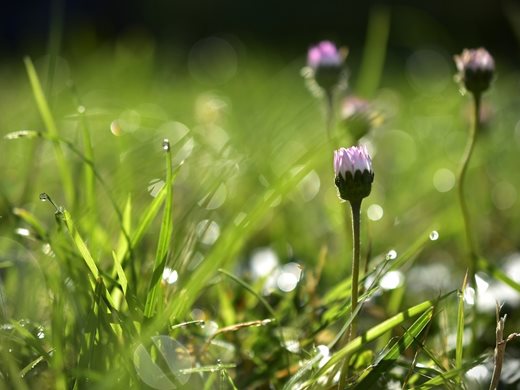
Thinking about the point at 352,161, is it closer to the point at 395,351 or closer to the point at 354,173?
the point at 354,173

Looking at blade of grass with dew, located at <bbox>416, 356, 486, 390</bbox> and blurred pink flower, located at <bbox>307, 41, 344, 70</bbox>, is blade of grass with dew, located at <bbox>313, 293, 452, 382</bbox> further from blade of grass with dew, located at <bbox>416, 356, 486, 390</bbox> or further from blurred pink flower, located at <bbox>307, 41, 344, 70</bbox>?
blurred pink flower, located at <bbox>307, 41, 344, 70</bbox>

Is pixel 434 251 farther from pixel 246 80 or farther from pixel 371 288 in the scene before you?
pixel 246 80

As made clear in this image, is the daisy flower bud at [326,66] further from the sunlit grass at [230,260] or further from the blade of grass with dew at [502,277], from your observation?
the blade of grass with dew at [502,277]

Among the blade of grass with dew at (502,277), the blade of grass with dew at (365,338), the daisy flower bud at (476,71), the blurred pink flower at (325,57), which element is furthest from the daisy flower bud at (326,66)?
the blade of grass with dew at (365,338)

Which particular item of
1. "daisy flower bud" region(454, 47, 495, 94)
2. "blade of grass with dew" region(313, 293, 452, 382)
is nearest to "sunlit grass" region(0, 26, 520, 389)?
"blade of grass with dew" region(313, 293, 452, 382)

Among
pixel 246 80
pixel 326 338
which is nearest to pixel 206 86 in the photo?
pixel 246 80

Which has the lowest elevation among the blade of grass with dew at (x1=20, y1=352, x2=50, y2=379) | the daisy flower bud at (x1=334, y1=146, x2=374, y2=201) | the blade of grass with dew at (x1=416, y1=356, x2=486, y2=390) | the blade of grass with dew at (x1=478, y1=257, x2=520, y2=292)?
the blade of grass with dew at (x1=478, y1=257, x2=520, y2=292)
